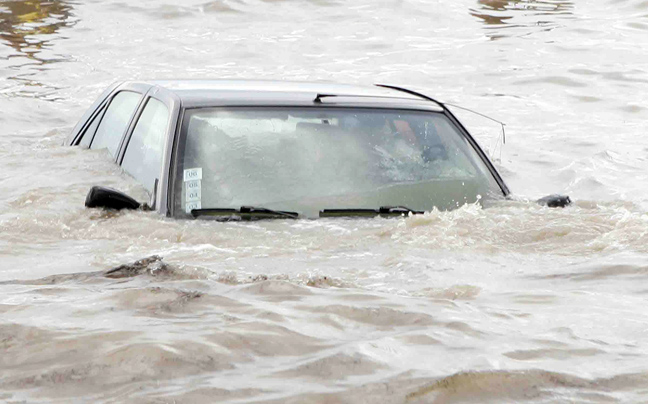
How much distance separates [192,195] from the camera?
5.48 m

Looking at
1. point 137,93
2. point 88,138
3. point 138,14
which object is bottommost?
point 138,14

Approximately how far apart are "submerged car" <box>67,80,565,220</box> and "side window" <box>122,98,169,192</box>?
13 millimetres

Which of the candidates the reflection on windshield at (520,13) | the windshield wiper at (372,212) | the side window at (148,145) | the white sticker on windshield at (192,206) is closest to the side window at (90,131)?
the side window at (148,145)

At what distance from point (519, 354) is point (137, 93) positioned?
12.6 ft

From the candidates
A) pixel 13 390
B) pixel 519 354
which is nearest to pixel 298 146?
pixel 519 354

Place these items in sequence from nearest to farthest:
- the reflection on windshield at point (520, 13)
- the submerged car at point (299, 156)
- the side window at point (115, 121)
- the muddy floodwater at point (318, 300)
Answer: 1. the muddy floodwater at point (318, 300)
2. the submerged car at point (299, 156)
3. the side window at point (115, 121)
4. the reflection on windshield at point (520, 13)

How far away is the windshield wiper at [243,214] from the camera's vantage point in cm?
541

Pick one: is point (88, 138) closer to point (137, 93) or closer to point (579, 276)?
point (137, 93)

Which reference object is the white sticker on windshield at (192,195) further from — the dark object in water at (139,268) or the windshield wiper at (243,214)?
the dark object in water at (139,268)

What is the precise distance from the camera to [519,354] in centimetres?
378

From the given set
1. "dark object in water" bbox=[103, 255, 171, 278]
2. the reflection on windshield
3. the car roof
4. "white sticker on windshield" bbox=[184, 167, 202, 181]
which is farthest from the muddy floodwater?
A: the reflection on windshield

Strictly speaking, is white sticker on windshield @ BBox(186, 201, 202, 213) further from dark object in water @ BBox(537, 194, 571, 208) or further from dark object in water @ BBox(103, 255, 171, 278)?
dark object in water @ BBox(537, 194, 571, 208)

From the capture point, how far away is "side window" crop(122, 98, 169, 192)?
5824mm

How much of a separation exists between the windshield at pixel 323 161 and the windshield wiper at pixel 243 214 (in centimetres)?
3
